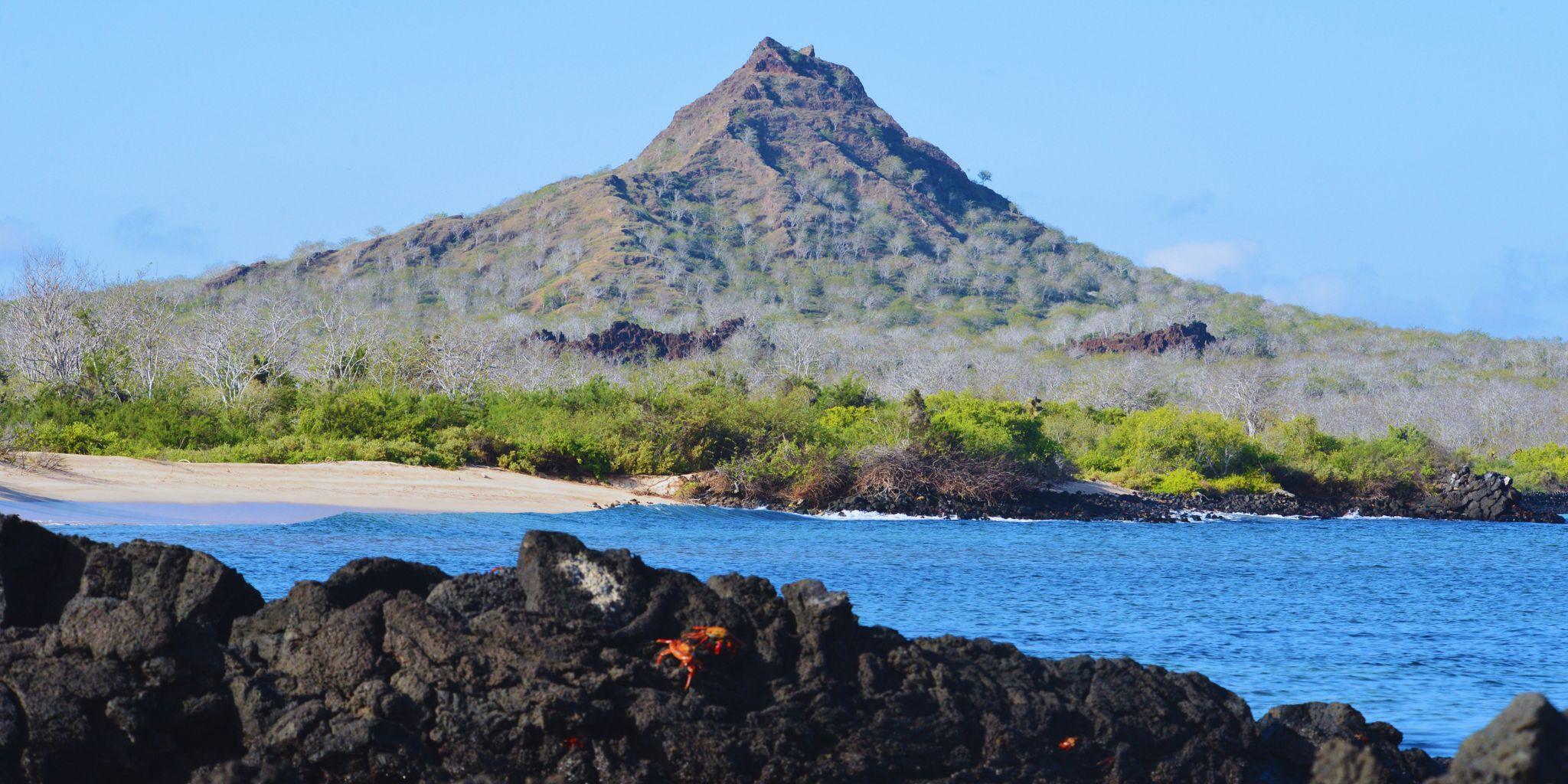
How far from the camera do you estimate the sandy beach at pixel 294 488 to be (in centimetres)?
2466

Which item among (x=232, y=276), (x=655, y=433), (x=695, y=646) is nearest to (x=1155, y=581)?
(x=695, y=646)

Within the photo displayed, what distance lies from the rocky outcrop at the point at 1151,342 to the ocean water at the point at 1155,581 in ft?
225

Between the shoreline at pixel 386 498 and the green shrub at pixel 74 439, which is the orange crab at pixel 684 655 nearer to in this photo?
the shoreline at pixel 386 498

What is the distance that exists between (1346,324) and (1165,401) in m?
69.4

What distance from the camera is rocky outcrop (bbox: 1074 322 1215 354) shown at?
331ft

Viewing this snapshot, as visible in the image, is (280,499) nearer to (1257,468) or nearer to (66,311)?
(66,311)

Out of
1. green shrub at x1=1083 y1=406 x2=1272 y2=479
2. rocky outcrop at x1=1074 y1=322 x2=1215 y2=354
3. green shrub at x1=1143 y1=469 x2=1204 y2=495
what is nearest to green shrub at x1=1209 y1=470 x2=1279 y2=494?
green shrub at x1=1083 y1=406 x2=1272 y2=479

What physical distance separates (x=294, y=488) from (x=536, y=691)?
75.0 feet

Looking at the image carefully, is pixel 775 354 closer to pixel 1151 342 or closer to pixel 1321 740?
pixel 1151 342

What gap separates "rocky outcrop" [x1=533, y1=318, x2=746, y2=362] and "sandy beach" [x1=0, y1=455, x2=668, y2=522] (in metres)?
52.6

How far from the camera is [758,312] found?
378 feet

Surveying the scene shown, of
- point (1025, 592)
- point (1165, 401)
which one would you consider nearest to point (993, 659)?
point (1025, 592)

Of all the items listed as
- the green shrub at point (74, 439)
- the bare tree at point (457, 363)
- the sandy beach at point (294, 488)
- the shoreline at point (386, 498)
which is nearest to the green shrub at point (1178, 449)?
the shoreline at point (386, 498)

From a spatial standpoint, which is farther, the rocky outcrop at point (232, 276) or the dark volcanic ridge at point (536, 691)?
the rocky outcrop at point (232, 276)
